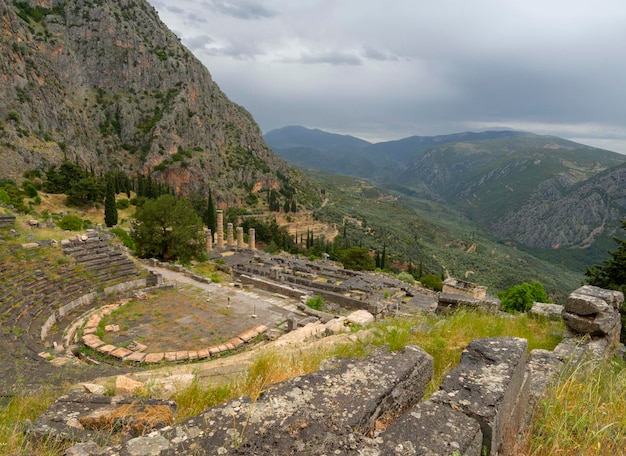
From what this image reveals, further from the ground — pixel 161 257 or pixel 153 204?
pixel 153 204

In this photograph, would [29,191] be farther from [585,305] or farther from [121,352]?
[585,305]

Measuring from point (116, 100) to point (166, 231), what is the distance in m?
76.6

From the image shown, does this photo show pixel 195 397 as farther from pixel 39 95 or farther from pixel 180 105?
pixel 180 105

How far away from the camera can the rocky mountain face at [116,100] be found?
65.4 m

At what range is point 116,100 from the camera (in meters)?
88.6

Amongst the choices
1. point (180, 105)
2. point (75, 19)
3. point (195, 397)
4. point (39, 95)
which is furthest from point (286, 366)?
point (75, 19)

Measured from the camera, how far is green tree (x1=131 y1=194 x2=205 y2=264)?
1146 inches

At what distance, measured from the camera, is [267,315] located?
18.0m

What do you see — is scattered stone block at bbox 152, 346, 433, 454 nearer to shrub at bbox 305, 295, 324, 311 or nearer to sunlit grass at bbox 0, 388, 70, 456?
sunlit grass at bbox 0, 388, 70, 456

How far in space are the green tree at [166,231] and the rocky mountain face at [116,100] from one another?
143ft

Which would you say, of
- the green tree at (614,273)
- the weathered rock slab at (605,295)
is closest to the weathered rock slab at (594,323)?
the weathered rock slab at (605,295)

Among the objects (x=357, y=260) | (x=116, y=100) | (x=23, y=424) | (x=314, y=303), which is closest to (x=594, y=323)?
(x=23, y=424)

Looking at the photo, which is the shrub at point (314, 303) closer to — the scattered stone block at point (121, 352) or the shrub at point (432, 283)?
the scattered stone block at point (121, 352)

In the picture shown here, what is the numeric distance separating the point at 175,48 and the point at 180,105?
21.6 meters
